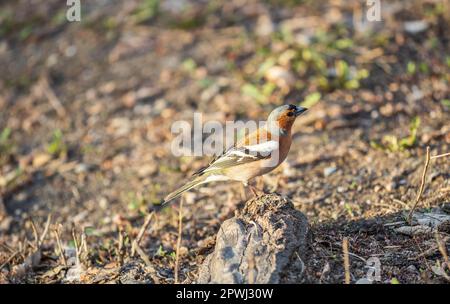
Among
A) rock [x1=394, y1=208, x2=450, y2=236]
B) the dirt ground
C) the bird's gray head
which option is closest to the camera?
rock [x1=394, y1=208, x2=450, y2=236]

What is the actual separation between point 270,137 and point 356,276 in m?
1.67

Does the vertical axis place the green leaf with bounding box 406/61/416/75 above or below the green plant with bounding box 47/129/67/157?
above

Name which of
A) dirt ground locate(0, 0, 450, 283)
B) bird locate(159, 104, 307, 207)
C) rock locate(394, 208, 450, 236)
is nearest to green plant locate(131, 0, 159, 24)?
dirt ground locate(0, 0, 450, 283)

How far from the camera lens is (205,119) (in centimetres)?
732

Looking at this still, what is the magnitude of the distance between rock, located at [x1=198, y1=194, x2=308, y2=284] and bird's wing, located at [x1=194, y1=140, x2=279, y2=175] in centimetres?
71

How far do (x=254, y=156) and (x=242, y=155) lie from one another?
0.14m

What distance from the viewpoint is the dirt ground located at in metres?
4.84

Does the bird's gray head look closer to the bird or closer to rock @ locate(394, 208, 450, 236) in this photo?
→ the bird

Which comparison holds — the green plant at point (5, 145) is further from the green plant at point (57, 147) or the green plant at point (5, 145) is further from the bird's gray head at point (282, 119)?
the bird's gray head at point (282, 119)

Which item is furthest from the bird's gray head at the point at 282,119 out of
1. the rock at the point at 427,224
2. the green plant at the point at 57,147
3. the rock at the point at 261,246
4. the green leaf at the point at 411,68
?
the green plant at the point at 57,147

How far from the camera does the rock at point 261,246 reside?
146 inches

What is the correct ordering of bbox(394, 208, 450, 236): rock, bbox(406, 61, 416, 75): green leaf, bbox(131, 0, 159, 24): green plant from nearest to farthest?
bbox(394, 208, 450, 236): rock, bbox(406, 61, 416, 75): green leaf, bbox(131, 0, 159, 24): green plant

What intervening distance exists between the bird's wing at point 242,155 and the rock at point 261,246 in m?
0.71

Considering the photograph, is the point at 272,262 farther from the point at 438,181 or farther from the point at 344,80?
the point at 344,80
